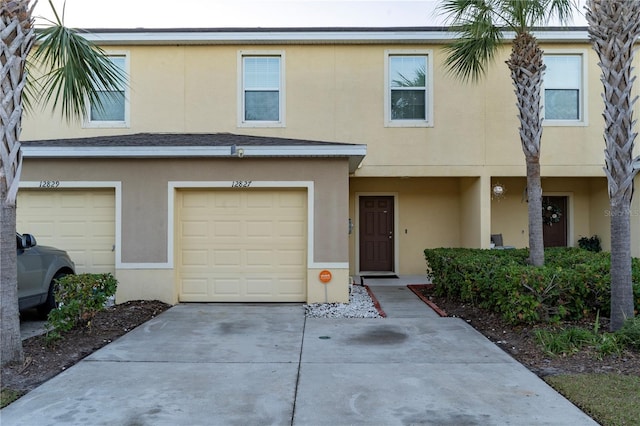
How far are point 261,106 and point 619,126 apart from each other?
7.80 meters

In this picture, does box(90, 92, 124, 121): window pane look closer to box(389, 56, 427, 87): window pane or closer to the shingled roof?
the shingled roof

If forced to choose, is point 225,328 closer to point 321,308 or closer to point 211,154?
point 321,308

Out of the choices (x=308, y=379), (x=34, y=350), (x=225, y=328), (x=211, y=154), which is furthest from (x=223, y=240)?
(x=308, y=379)

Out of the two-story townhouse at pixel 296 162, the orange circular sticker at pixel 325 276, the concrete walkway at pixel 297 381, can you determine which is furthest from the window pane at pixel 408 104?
the concrete walkway at pixel 297 381

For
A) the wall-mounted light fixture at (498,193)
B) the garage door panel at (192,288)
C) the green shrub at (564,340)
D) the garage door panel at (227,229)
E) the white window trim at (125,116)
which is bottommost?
the green shrub at (564,340)

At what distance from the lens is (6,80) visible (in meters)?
5.07

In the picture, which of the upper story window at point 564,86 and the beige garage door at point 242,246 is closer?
the beige garage door at point 242,246

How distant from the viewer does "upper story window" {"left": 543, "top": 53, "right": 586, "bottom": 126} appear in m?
11.3

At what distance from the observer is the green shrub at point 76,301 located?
239 inches

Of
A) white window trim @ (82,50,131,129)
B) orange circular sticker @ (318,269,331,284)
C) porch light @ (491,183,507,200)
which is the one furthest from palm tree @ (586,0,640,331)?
white window trim @ (82,50,131,129)

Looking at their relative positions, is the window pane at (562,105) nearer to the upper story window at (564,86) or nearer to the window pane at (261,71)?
the upper story window at (564,86)

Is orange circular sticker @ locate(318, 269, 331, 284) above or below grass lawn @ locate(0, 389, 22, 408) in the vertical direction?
above

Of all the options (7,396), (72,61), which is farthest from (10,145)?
(7,396)

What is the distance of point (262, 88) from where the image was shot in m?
11.4
